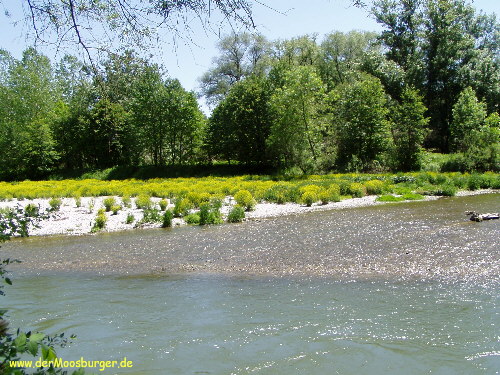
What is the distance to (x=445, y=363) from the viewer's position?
5742 millimetres

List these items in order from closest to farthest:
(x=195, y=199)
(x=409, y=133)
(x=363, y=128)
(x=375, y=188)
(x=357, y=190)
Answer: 1. (x=195, y=199)
2. (x=357, y=190)
3. (x=375, y=188)
4. (x=409, y=133)
5. (x=363, y=128)

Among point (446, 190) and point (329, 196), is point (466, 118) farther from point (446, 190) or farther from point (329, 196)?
point (329, 196)

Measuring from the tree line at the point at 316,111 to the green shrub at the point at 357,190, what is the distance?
11881 millimetres

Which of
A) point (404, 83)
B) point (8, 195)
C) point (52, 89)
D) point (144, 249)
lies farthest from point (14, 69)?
point (144, 249)

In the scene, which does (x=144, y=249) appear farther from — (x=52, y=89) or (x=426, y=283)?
Answer: (x=52, y=89)

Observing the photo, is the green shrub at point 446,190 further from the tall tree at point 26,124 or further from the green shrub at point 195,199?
the tall tree at point 26,124

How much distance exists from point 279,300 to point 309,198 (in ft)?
50.0

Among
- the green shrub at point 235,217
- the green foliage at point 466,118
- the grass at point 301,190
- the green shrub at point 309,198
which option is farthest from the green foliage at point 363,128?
the green shrub at point 235,217

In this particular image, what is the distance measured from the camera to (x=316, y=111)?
130ft

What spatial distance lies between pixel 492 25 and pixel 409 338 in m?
54.0

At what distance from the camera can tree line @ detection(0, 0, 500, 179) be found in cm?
3819

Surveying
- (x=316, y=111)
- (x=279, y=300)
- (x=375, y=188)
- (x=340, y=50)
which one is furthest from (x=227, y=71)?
(x=279, y=300)

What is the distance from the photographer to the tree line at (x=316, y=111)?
38188 mm

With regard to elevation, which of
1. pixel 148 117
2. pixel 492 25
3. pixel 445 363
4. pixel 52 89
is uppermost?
pixel 492 25
